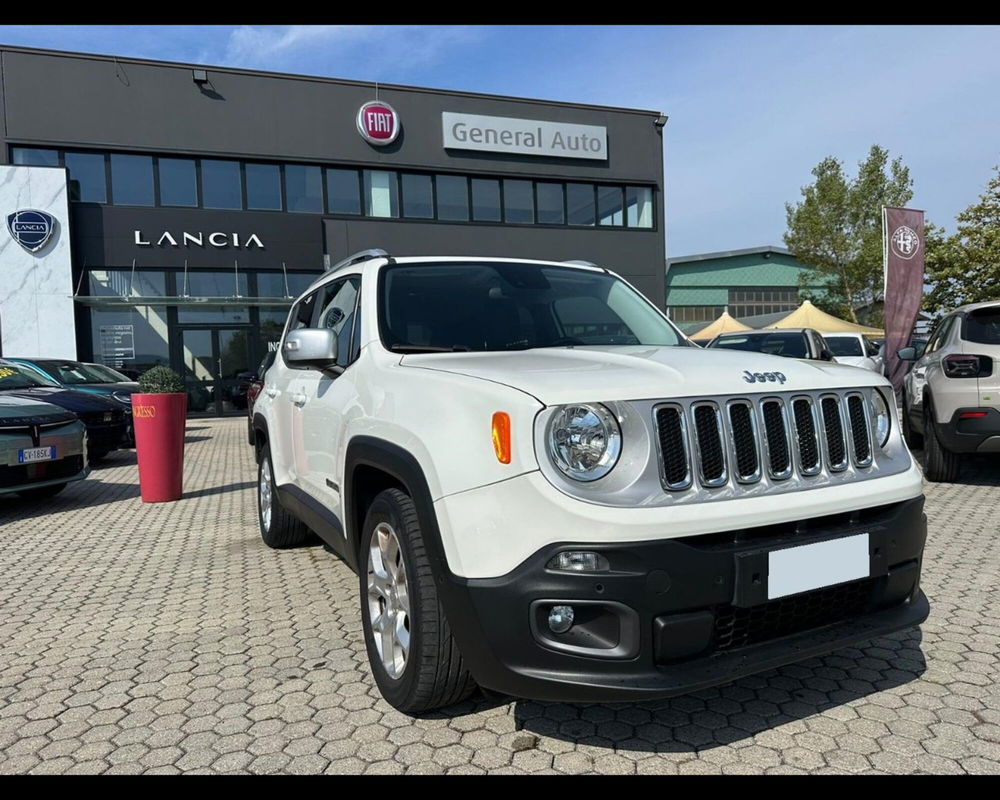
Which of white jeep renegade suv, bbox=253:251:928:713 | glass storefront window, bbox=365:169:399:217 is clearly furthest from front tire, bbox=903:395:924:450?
glass storefront window, bbox=365:169:399:217

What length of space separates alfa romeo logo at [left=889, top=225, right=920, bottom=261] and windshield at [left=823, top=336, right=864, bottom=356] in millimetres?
2584

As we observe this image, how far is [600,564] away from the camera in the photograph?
1.99 m

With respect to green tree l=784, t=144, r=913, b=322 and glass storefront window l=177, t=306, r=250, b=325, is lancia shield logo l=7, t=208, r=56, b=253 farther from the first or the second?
green tree l=784, t=144, r=913, b=322

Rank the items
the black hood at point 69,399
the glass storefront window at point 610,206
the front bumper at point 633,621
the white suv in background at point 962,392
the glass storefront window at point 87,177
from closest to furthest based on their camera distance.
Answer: the front bumper at point 633,621
the white suv in background at point 962,392
the black hood at point 69,399
the glass storefront window at point 87,177
the glass storefront window at point 610,206

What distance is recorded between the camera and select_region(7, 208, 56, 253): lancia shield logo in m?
16.5

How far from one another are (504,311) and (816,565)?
174 cm

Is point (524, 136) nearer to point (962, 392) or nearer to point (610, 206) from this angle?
point (610, 206)

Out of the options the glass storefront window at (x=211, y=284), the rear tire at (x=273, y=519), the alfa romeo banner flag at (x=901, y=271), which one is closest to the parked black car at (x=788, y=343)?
the alfa romeo banner flag at (x=901, y=271)

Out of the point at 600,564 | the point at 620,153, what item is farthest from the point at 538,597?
the point at 620,153

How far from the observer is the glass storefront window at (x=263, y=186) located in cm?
1862

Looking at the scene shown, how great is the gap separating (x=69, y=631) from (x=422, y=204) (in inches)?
696

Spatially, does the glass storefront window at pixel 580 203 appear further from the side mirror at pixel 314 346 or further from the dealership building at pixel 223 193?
the side mirror at pixel 314 346

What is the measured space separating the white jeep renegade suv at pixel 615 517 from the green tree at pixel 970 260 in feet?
86.8
